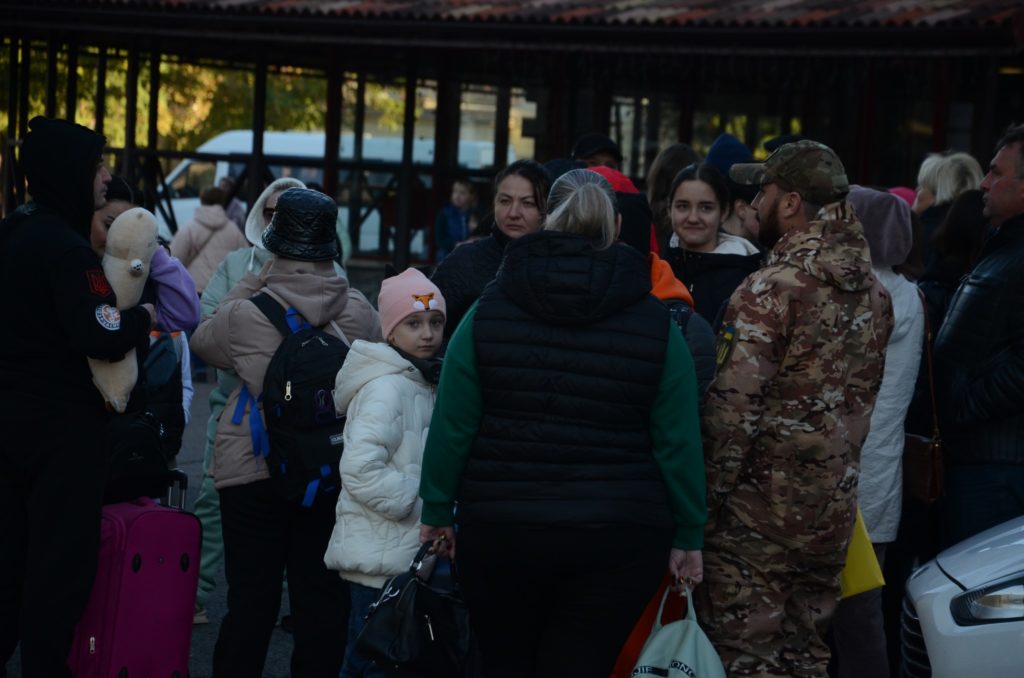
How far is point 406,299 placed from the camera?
4641 millimetres

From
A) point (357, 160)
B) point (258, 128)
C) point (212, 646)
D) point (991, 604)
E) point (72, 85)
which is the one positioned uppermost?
point (72, 85)

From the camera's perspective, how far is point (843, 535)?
4.16m

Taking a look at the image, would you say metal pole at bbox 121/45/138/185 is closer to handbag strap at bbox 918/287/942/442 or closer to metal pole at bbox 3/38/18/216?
metal pole at bbox 3/38/18/216

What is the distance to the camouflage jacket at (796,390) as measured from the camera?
400 cm

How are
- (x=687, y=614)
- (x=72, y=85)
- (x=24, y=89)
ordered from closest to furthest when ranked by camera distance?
(x=687, y=614), (x=72, y=85), (x=24, y=89)

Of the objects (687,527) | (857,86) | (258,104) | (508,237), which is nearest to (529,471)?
(687,527)

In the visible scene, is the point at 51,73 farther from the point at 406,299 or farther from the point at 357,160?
the point at 406,299

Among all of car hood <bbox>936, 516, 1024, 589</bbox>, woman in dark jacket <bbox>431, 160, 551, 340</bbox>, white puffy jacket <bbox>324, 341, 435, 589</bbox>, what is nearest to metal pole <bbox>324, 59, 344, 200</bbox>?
woman in dark jacket <bbox>431, 160, 551, 340</bbox>

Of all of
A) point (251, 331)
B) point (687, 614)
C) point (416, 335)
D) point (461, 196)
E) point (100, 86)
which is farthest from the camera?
point (100, 86)

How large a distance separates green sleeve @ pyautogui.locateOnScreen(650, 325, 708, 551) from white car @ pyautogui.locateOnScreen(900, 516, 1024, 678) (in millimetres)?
1101

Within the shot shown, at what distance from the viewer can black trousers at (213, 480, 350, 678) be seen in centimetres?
485

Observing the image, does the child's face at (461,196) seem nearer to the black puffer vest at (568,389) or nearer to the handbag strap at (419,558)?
the handbag strap at (419,558)

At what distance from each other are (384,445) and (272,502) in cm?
65

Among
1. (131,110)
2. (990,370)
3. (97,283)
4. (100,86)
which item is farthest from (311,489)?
(100,86)
